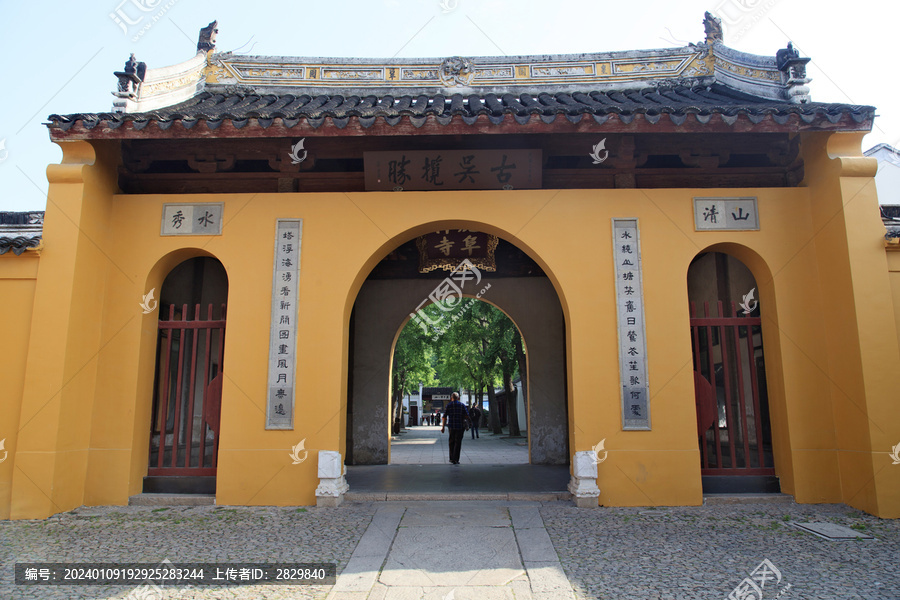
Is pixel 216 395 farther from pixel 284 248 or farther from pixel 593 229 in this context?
pixel 593 229

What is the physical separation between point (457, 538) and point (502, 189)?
3525 millimetres

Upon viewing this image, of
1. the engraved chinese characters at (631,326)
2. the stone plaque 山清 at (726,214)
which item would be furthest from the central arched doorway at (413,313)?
the stone plaque 山清 at (726,214)

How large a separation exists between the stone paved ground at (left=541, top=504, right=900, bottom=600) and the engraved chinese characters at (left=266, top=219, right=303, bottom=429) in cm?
276

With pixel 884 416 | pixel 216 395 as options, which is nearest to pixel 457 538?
pixel 216 395

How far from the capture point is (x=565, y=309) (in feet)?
18.8

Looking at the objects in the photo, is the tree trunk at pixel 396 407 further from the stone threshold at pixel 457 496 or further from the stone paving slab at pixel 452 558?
the stone paving slab at pixel 452 558

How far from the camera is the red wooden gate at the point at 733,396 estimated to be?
5.66 meters

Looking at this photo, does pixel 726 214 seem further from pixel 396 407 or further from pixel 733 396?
pixel 396 407

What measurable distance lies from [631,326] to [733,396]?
11.8ft

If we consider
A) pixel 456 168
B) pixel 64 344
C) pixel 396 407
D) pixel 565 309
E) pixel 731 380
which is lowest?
pixel 396 407

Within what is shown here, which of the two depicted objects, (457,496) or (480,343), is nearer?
(457,496)

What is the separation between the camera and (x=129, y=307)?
571 cm

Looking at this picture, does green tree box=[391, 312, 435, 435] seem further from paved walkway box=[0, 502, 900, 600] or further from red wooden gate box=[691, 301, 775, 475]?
paved walkway box=[0, 502, 900, 600]

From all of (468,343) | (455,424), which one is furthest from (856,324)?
(468,343)
